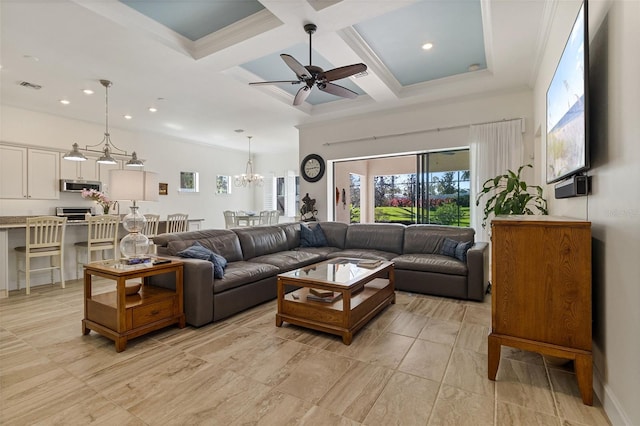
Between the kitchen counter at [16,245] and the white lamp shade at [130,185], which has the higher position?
the white lamp shade at [130,185]

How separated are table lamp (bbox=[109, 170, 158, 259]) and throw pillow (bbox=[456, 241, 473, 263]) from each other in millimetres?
3503

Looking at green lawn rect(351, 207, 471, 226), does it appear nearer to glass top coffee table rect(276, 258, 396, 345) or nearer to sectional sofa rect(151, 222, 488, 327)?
sectional sofa rect(151, 222, 488, 327)

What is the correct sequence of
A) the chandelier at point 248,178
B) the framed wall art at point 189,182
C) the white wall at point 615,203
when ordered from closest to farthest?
the white wall at point 615,203 → the framed wall art at point 189,182 → the chandelier at point 248,178

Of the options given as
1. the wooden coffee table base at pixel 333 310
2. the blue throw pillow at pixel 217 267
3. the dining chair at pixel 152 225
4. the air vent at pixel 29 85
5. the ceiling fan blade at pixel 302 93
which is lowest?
the wooden coffee table base at pixel 333 310

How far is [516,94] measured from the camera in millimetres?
4547

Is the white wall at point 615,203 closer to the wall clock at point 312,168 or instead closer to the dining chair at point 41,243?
the wall clock at point 312,168

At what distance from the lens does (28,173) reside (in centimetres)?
530

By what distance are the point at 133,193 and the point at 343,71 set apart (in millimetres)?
2191

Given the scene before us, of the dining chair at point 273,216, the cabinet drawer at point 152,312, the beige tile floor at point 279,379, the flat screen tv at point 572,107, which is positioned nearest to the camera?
the beige tile floor at point 279,379

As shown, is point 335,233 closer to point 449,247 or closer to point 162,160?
point 449,247

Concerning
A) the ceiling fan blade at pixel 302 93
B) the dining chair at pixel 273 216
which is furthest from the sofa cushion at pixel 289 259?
the dining chair at pixel 273 216

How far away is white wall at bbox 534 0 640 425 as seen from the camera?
1370 millimetres

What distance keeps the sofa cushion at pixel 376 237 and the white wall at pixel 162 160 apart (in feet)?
15.4

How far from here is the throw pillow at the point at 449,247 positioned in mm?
4145
